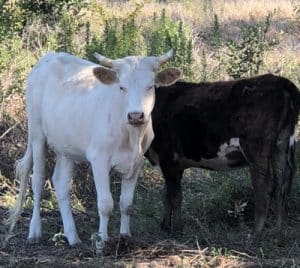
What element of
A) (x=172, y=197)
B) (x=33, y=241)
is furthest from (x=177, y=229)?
(x=33, y=241)

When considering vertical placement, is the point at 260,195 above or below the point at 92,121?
below

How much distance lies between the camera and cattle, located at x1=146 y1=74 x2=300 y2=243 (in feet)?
23.7

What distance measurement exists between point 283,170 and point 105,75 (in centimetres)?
208

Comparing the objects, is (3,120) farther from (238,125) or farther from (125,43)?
(238,125)

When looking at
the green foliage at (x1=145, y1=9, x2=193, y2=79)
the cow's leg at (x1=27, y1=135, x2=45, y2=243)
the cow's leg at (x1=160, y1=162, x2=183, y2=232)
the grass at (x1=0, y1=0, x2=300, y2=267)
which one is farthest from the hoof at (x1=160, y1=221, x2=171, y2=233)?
the green foliage at (x1=145, y1=9, x2=193, y2=79)

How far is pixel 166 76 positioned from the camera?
6.78 metres

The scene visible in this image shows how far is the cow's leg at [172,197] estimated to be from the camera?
7863 mm

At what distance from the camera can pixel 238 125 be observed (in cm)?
736

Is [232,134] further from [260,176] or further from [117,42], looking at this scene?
[117,42]

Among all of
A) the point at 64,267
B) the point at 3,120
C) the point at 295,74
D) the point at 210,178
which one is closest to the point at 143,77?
the point at 64,267

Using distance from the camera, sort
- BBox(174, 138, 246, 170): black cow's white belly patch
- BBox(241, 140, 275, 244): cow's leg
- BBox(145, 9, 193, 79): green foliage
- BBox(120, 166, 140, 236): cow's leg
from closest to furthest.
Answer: BBox(120, 166, 140, 236): cow's leg → BBox(241, 140, 275, 244): cow's leg → BBox(174, 138, 246, 170): black cow's white belly patch → BBox(145, 9, 193, 79): green foliage

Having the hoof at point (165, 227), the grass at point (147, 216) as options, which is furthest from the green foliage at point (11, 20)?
the hoof at point (165, 227)

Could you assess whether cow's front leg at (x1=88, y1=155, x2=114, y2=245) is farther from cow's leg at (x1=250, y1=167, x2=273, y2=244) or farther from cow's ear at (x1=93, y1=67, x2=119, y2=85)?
cow's leg at (x1=250, y1=167, x2=273, y2=244)

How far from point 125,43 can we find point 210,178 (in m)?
2.77
